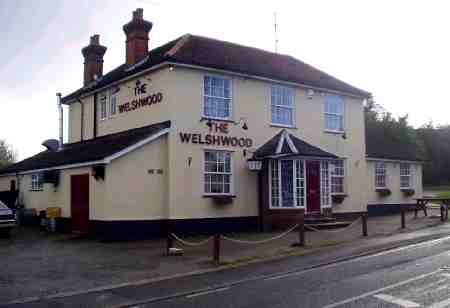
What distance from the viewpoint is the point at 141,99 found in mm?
21156

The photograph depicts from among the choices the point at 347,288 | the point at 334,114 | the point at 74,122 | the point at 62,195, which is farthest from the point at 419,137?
the point at 347,288

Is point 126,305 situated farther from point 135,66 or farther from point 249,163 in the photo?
point 135,66

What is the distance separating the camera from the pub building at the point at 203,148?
18969mm

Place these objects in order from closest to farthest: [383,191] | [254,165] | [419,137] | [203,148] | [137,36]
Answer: [203,148] → [254,165] → [137,36] → [383,191] → [419,137]

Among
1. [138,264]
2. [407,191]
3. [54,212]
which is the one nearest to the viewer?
[138,264]

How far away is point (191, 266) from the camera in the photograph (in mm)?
12961

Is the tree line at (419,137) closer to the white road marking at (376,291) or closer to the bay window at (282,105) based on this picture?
the bay window at (282,105)

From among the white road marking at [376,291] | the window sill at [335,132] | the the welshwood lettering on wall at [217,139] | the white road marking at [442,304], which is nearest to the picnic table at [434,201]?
the window sill at [335,132]

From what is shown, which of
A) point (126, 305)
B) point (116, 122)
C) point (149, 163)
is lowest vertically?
point (126, 305)

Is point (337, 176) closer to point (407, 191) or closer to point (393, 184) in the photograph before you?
point (393, 184)

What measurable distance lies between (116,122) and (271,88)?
694 centimetres

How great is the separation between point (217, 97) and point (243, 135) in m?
1.94

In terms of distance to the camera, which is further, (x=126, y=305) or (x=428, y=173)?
(x=428, y=173)

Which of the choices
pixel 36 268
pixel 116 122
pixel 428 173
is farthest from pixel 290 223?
pixel 428 173
